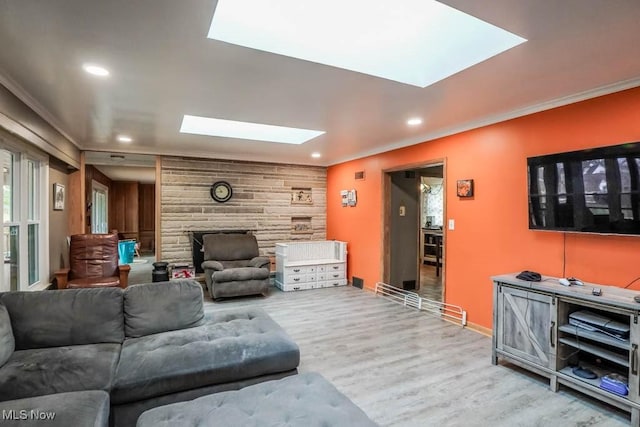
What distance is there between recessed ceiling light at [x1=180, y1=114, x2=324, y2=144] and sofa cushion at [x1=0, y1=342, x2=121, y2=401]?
10.2 feet

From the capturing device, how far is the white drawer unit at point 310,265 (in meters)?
5.84

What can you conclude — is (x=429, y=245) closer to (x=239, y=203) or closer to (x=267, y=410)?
(x=239, y=203)

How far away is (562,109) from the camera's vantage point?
3.08 metres

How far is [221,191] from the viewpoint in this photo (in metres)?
6.21

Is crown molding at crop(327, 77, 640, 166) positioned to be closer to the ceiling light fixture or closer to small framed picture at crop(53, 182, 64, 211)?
the ceiling light fixture

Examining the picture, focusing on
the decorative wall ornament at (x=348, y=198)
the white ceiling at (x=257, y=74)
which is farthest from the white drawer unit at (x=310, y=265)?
the white ceiling at (x=257, y=74)

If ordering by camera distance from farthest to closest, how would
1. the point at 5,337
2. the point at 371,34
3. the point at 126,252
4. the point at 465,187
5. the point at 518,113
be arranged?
the point at 126,252 → the point at 465,187 → the point at 518,113 → the point at 371,34 → the point at 5,337

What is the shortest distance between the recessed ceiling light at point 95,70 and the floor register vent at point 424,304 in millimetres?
4173

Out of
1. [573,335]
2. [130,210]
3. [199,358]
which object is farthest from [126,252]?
[573,335]

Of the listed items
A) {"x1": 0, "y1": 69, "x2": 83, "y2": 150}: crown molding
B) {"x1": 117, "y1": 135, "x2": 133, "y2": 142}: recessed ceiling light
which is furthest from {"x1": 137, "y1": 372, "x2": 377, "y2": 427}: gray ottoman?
{"x1": 117, "y1": 135, "x2": 133, "y2": 142}: recessed ceiling light

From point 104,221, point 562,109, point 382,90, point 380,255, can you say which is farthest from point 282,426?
point 104,221

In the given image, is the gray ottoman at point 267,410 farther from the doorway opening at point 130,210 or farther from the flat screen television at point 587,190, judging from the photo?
the doorway opening at point 130,210

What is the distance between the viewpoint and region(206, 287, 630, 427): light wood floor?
7.45 feet

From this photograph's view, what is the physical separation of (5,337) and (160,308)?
0.86m
